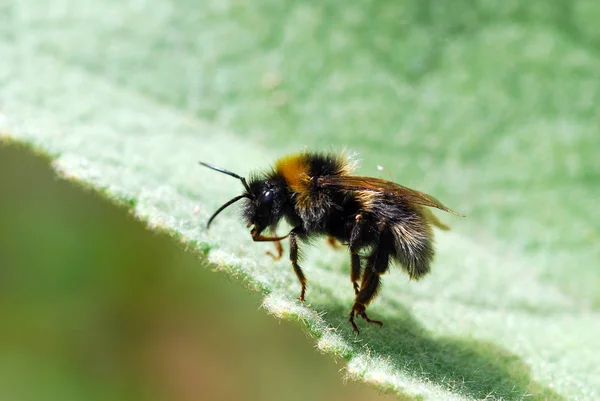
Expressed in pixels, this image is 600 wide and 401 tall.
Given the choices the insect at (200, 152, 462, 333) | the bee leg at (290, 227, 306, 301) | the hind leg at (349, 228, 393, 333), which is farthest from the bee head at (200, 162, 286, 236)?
the hind leg at (349, 228, 393, 333)

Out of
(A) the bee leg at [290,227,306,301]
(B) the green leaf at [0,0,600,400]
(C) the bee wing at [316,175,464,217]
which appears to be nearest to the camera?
(C) the bee wing at [316,175,464,217]

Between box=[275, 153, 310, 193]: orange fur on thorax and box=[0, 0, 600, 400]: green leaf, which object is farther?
box=[0, 0, 600, 400]: green leaf

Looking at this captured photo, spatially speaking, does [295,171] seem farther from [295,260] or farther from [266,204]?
[295,260]

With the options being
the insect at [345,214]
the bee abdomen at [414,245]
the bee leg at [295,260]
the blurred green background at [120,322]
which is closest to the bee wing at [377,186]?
the insect at [345,214]

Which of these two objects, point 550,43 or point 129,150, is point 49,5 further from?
point 550,43

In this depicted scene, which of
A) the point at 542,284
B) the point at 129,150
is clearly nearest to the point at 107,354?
the point at 129,150

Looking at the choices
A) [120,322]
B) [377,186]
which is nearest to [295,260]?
[377,186]

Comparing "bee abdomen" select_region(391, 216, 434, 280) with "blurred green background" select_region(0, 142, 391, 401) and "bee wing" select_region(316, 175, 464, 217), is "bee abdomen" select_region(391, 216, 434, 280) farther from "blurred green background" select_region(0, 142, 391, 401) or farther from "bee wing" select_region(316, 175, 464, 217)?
"blurred green background" select_region(0, 142, 391, 401)
